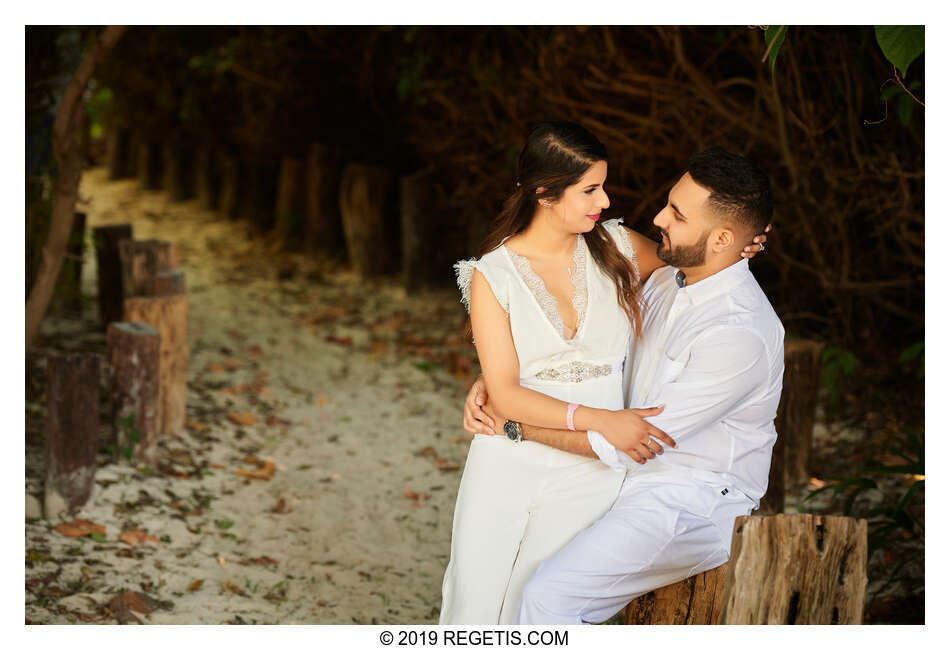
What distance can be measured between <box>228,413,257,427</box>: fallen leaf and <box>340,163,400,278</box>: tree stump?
11.6ft

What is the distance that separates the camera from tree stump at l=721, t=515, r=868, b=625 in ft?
8.22

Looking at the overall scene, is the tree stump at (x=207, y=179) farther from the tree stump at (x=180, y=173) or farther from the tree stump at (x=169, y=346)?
the tree stump at (x=169, y=346)

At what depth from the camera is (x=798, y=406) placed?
16.7 feet

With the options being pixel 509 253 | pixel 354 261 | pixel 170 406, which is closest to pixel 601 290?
pixel 509 253

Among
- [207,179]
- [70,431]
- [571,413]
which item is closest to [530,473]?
[571,413]

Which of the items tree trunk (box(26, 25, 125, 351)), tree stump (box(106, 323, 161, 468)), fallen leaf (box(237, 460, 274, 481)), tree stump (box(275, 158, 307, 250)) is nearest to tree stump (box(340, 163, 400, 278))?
tree stump (box(275, 158, 307, 250))

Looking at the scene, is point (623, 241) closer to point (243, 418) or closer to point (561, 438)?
point (561, 438)

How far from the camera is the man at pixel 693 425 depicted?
108 inches

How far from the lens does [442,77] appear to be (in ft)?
28.0

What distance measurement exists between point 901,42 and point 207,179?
10729 millimetres

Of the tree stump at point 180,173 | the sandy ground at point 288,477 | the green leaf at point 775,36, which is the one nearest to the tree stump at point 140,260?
the sandy ground at point 288,477
